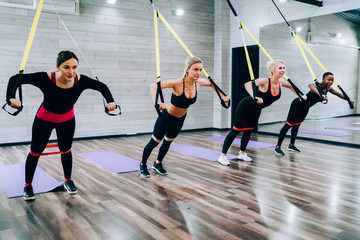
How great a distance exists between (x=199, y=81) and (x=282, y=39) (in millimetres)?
3610

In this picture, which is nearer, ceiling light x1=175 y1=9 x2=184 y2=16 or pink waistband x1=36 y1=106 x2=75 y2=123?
pink waistband x1=36 y1=106 x2=75 y2=123

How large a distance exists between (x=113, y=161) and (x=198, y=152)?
130 cm

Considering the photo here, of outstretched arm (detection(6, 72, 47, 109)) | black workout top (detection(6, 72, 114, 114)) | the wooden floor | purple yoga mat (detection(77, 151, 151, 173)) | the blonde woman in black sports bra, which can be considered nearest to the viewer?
the wooden floor

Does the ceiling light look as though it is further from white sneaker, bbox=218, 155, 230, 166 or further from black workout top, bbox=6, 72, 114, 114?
black workout top, bbox=6, 72, 114, 114

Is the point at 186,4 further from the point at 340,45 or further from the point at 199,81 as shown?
the point at 199,81

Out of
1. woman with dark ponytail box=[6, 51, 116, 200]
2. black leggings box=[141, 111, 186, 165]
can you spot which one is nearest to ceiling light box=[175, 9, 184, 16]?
black leggings box=[141, 111, 186, 165]

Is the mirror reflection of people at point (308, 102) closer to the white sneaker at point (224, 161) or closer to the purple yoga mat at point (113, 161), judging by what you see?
the white sneaker at point (224, 161)

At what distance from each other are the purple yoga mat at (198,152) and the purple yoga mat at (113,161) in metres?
0.90

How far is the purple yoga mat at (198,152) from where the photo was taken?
4433 millimetres

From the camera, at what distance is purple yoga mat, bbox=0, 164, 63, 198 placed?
293 cm

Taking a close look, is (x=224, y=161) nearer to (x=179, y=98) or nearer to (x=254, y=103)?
(x=254, y=103)

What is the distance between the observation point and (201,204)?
2605 millimetres

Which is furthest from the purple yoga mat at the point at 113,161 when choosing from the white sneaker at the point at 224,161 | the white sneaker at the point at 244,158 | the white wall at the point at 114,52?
the white wall at the point at 114,52

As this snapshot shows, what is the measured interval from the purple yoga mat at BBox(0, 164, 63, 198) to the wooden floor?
91mm
